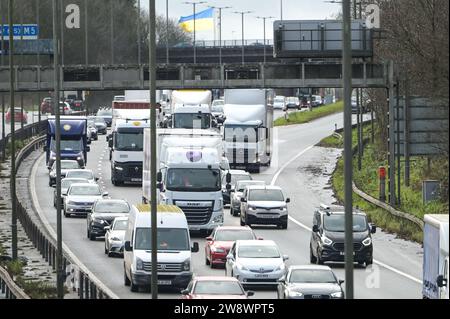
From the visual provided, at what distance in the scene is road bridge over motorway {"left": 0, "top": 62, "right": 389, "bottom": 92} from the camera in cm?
7456

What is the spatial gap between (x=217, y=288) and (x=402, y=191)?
35.4 meters

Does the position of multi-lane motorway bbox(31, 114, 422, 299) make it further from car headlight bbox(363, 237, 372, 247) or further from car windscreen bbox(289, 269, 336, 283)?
car windscreen bbox(289, 269, 336, 283)

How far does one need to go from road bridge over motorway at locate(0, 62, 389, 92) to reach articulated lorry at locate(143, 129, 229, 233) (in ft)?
60.0

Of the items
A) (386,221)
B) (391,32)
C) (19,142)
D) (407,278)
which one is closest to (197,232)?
(386,221)

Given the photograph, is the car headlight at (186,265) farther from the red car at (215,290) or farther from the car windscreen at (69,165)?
the car windscreen at (69,165)

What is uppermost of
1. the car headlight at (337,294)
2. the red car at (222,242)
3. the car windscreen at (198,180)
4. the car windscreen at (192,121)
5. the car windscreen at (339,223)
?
the car windscreen at (192,121)

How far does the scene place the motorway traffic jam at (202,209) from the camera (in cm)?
4175

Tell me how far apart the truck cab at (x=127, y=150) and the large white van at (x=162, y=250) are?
3194cm

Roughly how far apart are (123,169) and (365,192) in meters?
13.3

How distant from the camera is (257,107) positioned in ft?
279

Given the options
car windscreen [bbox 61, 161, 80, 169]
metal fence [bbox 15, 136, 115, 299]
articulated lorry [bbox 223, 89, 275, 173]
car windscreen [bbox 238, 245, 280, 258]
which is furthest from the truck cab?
car windscreen [bbox 238, 245, 280, 258]

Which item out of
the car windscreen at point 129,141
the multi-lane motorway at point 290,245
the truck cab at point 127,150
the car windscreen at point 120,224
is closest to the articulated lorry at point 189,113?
the multi-lane motorway at point 290,245

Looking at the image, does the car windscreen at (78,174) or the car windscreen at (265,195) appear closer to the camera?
the car windscreen at (265,195)

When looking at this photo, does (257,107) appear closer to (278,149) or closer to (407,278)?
(278,149)
